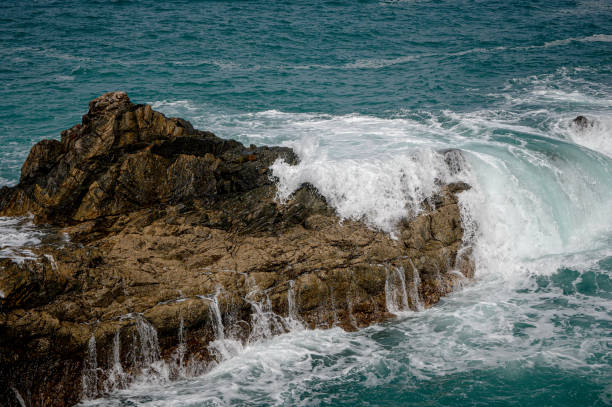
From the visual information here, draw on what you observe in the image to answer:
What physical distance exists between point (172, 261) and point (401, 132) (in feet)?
34.5

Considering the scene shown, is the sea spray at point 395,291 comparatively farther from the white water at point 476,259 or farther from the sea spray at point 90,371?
the sea spray at point 90,371

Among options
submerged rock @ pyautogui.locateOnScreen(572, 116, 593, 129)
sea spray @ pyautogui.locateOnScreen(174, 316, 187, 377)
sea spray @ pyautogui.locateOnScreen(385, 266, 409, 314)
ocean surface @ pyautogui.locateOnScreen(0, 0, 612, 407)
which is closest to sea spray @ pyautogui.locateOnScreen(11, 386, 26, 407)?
ocean surface @ pyautogui.locateOnScreen(0, 0, 612, 407)

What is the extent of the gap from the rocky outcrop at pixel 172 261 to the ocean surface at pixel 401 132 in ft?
1.50

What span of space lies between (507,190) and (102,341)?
10995mm

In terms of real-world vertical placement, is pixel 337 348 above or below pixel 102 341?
below

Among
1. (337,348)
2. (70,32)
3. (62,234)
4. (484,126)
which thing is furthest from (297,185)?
(70,32)

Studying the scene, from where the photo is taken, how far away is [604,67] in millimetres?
25484

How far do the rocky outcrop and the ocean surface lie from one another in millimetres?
457

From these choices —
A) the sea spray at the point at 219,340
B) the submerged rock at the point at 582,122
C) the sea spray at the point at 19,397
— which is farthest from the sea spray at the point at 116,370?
the submerged rock at the point at 582,122

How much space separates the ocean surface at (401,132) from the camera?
9375mm

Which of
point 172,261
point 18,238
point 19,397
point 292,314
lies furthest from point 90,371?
point 292,314

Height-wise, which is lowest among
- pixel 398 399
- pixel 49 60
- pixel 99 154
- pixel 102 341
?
pixel 398 399

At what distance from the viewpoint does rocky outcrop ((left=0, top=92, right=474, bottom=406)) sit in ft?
29.0

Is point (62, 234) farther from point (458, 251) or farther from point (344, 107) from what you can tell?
point (344, 107)
